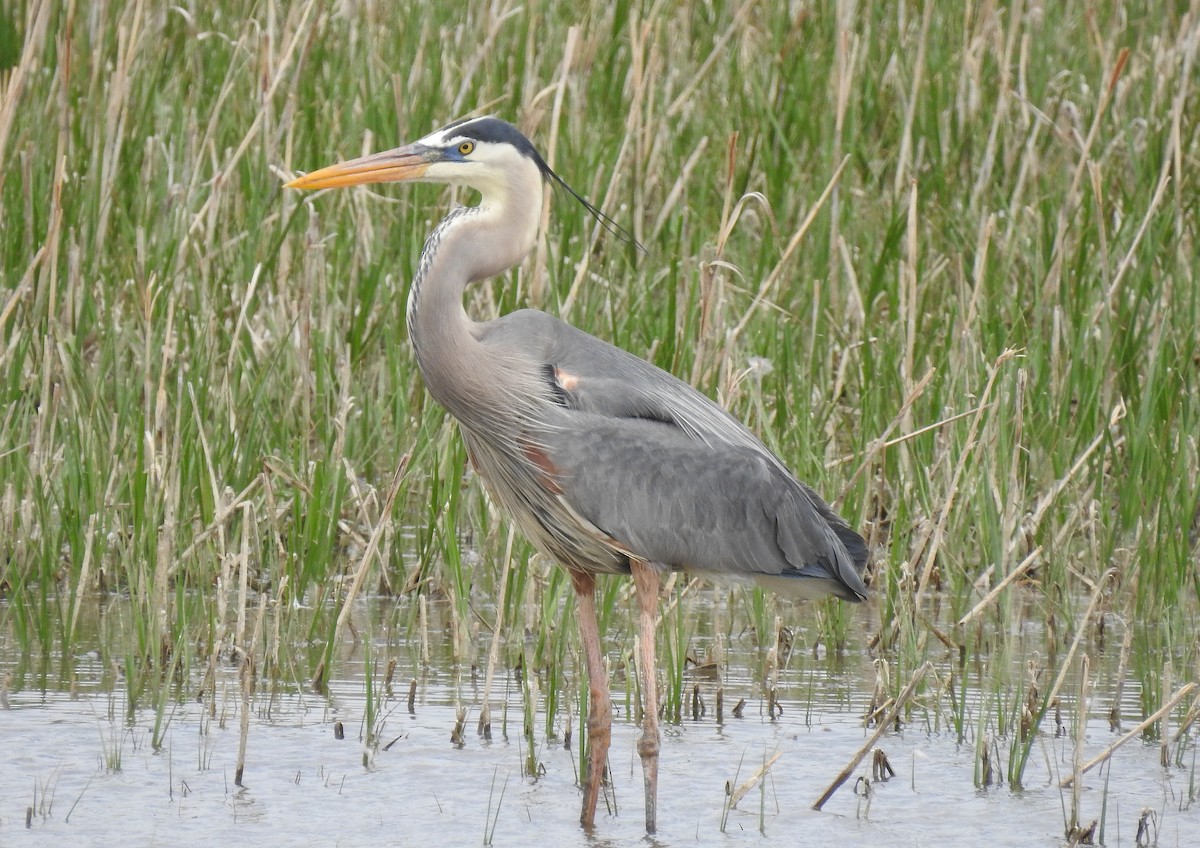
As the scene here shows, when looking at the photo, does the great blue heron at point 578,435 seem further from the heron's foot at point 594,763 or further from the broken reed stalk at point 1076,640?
the broken reed stalk at point 1076,640

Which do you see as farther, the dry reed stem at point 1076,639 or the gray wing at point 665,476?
the gray wing at point 665,476

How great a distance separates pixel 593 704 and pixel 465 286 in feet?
3.19

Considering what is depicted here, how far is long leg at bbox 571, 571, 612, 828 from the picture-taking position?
386 cm

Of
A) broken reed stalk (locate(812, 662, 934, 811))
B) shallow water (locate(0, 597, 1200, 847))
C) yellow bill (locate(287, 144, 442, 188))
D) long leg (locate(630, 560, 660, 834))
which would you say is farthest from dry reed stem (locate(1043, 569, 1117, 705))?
yellow bill (locate(287, 144, 442, 188))

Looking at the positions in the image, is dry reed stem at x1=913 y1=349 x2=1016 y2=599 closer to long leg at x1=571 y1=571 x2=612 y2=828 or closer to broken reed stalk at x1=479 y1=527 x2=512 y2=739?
long leg at x1=571 y1=571 x2=612 y2=828

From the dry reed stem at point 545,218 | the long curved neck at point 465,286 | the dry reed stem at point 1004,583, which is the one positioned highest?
the dry reed stem at point 545,218

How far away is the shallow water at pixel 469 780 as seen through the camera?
12.3 ft

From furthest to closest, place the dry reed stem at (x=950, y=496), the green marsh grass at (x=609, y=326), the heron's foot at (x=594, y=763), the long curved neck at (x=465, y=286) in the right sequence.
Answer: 1. the green marsh grass at (x=609, y=326)
2. the dry reed stem at (x=950, y=496)
3. the long curved neck at (x=465, y=286)
4. the heron's foot at (x=594, y=763)

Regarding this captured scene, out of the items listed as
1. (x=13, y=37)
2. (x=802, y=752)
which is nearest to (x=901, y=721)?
(x=802, y=752)

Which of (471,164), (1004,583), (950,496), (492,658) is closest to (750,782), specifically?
(492,658)

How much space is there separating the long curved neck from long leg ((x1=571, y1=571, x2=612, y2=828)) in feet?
1.62

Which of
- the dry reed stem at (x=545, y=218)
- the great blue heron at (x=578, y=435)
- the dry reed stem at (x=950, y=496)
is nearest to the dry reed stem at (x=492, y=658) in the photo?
the great blue heron at (x=578, y=435)

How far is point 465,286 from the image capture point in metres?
4.02

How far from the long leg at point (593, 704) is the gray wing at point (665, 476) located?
21 cm
